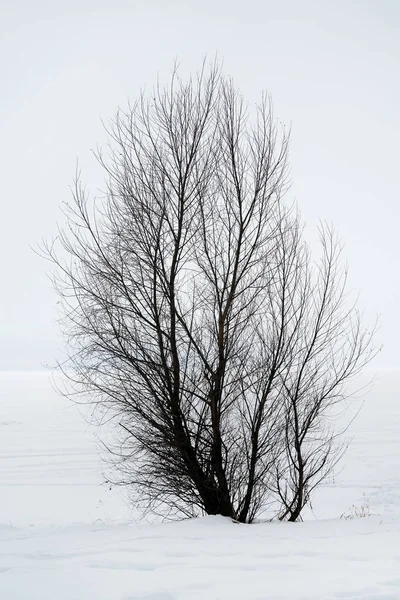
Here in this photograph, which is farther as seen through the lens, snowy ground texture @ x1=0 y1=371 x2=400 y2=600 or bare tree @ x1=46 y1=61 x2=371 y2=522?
bare tree @ x1=46 y1=61 x2=371 y2=522

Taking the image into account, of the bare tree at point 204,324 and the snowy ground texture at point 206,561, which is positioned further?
the bare tree at point 204,324

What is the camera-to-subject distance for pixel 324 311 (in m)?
7.70

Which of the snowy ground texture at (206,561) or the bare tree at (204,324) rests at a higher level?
the bare tree at (204,324)

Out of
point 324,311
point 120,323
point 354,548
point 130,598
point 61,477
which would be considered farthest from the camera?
point 61,477

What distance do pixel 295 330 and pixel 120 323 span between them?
2.38 metres

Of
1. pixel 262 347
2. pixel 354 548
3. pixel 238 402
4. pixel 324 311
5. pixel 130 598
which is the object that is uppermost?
pixel 324 311

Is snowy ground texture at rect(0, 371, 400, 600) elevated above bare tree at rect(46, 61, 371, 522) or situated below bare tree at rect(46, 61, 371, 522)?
below

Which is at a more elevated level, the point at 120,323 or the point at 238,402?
the point at 120,323

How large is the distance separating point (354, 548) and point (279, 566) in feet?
2.87

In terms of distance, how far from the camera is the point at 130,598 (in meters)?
3.52

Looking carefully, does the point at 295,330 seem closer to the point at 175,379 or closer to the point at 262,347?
the point at 262,347

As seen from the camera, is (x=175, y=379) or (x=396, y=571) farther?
(x=175, y=379)

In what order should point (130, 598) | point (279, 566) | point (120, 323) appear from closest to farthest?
point (130, 598)
point (279, 566)
point (120, 323)

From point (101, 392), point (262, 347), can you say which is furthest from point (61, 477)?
point (262, 347)
